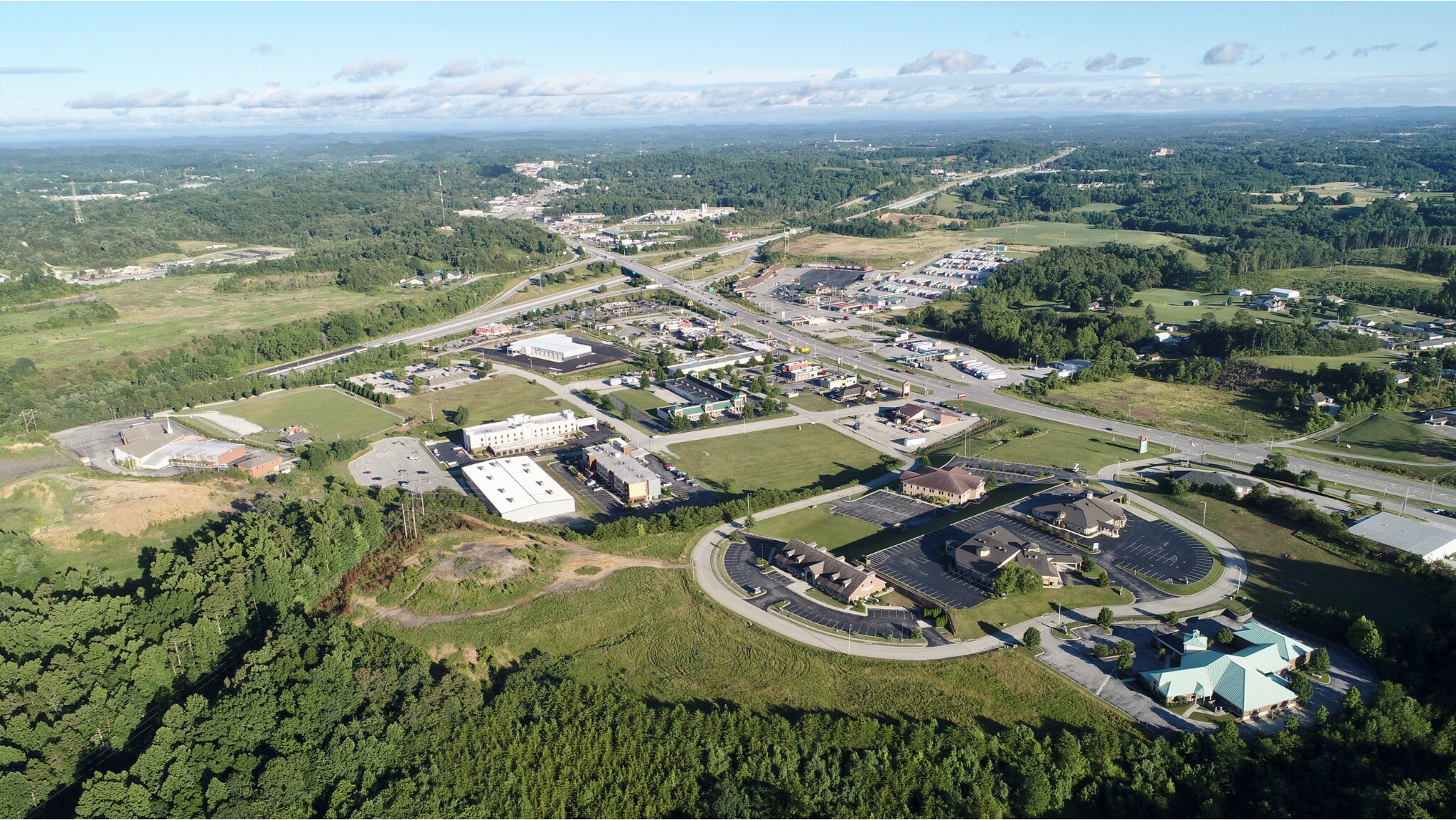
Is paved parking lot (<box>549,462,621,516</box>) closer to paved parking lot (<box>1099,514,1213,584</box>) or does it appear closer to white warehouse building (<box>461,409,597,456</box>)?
white warehouse building (<box>461,409,597,456</box>)

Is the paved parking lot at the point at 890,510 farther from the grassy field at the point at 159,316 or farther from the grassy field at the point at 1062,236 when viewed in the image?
the grassy field at the point at 1062,236

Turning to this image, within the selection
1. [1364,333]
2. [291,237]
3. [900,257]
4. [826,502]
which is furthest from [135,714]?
[291,237]

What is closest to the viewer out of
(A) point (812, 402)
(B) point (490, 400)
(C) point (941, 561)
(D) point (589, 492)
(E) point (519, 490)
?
(C) point (941, 561)

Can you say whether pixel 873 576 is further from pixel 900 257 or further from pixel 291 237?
pixel 291 237

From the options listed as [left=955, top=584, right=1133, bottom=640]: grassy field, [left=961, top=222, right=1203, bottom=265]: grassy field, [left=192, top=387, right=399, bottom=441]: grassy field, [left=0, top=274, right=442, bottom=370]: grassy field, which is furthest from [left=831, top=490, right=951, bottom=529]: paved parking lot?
[left=961, top=222, right=1203, bottom=265]: grassy field

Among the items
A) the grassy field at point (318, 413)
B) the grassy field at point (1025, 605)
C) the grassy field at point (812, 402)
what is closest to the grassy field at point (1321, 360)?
the grassy field at point (812, 402)

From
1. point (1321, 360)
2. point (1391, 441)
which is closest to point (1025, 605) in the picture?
point (1391, 441)

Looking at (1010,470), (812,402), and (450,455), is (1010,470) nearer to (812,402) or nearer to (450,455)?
(812,402)
